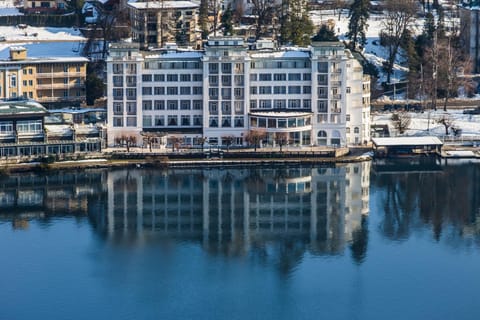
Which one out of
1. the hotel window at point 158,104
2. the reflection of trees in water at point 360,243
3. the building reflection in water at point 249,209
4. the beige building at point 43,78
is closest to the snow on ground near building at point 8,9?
the beige building at point 43,78

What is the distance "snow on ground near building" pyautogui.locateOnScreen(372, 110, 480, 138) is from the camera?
37.3 meters

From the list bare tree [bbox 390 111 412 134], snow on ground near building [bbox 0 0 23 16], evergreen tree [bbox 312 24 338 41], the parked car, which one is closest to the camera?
bare tree [bbox 390 111 412 134]

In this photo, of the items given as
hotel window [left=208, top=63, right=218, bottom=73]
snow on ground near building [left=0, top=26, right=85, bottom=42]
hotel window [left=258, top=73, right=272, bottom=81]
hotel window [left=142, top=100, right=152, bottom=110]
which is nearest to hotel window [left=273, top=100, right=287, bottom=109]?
hotel window [left=258, top=73, right=272, bottom=81]

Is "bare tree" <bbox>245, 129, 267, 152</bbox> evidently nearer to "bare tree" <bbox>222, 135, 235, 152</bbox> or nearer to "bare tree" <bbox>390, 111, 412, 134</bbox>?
"bare tree" <bbox>222, 135, 235, 152</bbox>

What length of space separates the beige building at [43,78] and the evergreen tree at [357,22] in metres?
8.66

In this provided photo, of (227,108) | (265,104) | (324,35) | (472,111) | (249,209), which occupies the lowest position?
(249,209)

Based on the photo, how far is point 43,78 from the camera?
128 ft

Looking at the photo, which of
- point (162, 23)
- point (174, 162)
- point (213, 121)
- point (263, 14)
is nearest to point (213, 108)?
point (213, 121)

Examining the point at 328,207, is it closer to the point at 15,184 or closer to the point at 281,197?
the point at 281,197

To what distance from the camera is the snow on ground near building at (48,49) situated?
42031 mm

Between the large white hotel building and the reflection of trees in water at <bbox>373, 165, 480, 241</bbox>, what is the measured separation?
3.37 metres

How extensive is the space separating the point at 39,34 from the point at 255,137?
1194 cm

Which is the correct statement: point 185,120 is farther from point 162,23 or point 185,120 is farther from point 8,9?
point 8,9

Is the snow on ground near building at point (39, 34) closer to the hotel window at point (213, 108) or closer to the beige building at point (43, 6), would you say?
the beige building at point (43, 6)
